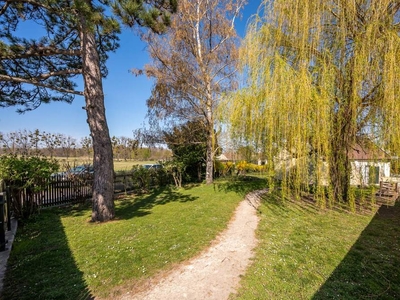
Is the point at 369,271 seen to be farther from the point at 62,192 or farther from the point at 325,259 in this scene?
the point at 62,192

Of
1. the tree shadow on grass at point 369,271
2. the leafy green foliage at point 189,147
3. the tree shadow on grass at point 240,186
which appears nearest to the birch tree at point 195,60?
the leafy green foliage at point 189,147

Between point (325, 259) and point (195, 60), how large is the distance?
Result: 11.2m

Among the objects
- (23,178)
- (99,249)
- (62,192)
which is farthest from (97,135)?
(62,192)

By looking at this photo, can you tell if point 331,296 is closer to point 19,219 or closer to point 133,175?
point 19,219

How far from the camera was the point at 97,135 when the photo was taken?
17.9ft

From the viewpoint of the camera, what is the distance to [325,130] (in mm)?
4168

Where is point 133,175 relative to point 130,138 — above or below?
below

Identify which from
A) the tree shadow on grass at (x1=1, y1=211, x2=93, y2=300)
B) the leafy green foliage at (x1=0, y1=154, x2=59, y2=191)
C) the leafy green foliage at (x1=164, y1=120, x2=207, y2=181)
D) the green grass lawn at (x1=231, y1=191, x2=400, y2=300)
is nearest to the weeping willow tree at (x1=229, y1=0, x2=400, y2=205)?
the green grass lawn at (x1=231, y1=191, x2=400, y2=300)

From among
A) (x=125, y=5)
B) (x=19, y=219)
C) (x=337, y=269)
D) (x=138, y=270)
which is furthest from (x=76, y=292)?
(x=125, y=5)

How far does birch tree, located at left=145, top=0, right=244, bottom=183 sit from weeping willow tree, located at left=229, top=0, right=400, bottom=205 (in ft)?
19.4

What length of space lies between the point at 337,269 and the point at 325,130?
2.49 meters

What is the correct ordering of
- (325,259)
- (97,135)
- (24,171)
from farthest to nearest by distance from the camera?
1. (24,171)
2. (97,135)
3. (325,259)

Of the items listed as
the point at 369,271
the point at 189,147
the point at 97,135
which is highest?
the point at 97,135

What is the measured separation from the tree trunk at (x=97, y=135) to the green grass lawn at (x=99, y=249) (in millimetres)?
506
